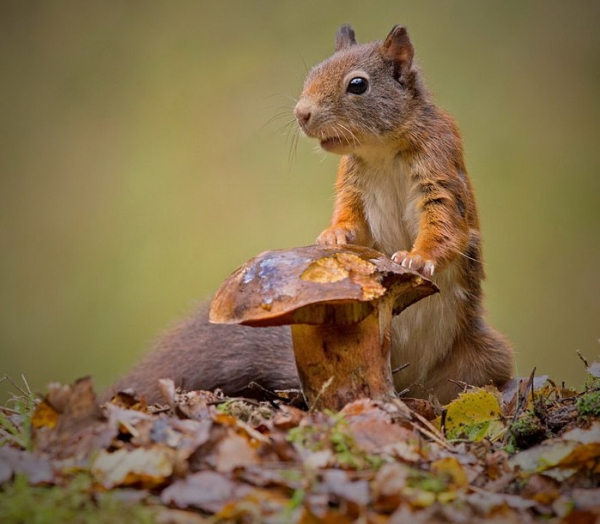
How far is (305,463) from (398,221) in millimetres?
1130

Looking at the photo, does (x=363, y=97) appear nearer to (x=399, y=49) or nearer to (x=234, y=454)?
(x=399, y=49)

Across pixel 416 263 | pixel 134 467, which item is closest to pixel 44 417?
pixel 134 467

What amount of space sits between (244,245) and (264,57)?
Result: 1.17 meters

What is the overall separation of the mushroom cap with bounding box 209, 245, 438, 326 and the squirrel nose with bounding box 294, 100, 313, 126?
62cm

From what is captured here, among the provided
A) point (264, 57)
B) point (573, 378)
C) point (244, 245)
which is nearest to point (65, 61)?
point (264, 57)

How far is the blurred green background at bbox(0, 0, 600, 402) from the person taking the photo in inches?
174

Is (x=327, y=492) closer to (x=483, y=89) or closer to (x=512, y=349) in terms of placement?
(x=512, y=349)

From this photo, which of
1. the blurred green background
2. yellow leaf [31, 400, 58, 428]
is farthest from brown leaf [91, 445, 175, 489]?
the blurred green background

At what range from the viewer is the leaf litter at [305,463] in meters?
1.18

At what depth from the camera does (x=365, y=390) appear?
1.70 metres

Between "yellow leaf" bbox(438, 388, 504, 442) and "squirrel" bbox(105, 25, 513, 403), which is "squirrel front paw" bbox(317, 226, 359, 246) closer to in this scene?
"squirrel" bbox(105, 25, 513, 403)

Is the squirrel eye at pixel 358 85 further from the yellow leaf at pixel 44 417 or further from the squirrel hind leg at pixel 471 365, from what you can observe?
the yellow leaf at pixel 44 417

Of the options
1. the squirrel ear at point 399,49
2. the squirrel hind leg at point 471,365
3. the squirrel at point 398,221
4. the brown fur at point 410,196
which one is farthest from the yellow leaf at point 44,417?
the squirrel ear at point 399,49

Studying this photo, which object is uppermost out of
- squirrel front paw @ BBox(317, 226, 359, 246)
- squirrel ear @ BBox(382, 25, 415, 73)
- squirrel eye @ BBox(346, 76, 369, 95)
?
squirrel ear @ BBox(382, 25, 415, 73)
